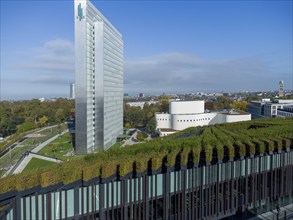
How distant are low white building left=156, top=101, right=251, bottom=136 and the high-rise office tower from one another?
49.5 feet

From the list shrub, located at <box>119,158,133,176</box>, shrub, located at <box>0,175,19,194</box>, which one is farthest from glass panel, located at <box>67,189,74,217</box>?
shrub, located at <box>119,158,133,176</box>

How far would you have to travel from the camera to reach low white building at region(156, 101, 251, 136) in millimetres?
58656

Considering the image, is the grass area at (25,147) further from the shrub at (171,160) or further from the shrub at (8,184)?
the shrub at (171,160)

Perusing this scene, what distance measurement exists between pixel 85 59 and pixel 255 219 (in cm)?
3180

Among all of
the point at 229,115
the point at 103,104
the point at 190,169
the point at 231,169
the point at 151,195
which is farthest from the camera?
the point at 229,115

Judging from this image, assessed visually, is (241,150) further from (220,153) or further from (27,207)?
(27,207)

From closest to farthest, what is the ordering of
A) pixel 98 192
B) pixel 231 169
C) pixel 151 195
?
1. pixel 98 192
2. pixel 151 195
3. pixel 231 169

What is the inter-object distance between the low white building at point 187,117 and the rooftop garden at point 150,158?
1653 inches

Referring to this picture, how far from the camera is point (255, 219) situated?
1360cm

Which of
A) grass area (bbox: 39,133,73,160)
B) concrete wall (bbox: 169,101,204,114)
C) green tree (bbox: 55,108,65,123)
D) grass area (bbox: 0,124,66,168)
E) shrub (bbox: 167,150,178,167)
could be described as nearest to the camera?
shrub (bbox: 167,150,178,167)

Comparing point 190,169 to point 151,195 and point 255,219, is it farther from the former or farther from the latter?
point 255,219

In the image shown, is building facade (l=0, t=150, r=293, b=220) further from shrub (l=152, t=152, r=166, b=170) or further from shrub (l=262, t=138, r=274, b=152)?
shrub (l=262, t=138, r=274, b=152)

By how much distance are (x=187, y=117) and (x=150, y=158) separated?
48340mm

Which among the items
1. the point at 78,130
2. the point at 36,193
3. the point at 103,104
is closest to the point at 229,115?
the point at 103,104
